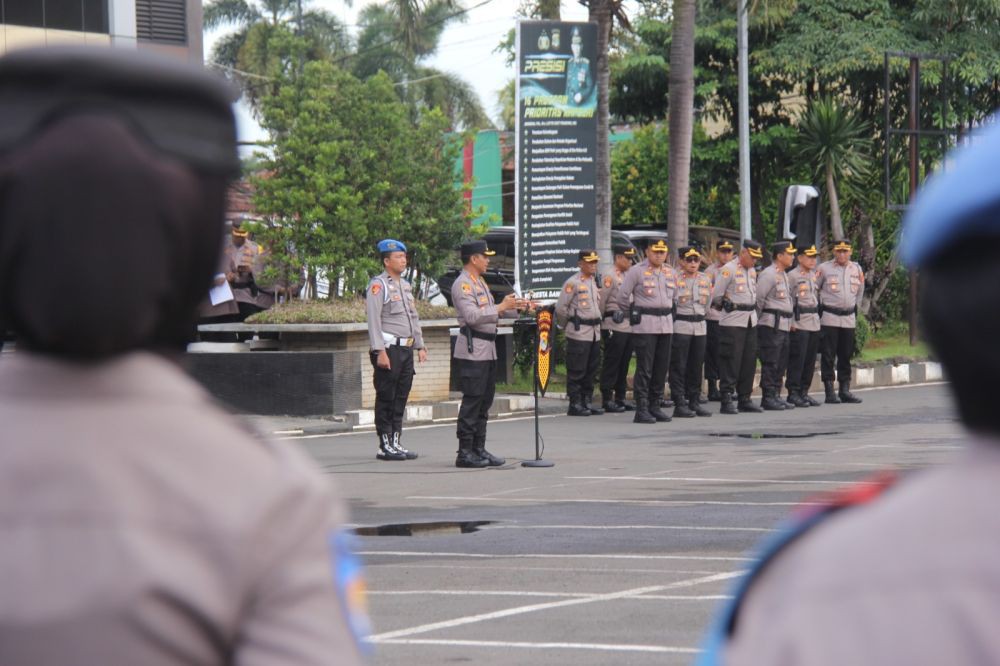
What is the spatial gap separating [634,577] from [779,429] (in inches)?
414

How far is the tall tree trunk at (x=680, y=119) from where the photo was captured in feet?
84.9

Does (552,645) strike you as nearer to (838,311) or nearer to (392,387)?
(392,387)

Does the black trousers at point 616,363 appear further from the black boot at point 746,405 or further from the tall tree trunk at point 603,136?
the tall tree trunk at point 603,136

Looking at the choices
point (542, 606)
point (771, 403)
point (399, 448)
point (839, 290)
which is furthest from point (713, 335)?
point (542, 606)

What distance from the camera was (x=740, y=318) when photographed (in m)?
22.8

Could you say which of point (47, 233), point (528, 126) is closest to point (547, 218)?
point (528, 126)

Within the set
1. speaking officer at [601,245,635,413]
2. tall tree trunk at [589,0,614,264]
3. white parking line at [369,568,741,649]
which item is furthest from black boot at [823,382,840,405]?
white parking line at [369,568,741,649]

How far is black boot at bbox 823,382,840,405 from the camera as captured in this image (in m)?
23.6

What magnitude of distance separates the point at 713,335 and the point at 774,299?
1.05 meters

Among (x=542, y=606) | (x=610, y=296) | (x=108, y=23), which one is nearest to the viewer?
(x=542, y=606)

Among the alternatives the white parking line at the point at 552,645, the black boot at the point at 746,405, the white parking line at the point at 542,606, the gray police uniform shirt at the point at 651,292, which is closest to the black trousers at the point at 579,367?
the gray police uniform shirt at the point at 651,292

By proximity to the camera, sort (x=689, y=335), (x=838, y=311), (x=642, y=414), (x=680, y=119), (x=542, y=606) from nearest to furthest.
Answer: (x=542, y=606) < (x=642, y=414) < (x=689, y=335) < (x=838, y=311) < (x=680, y=119)

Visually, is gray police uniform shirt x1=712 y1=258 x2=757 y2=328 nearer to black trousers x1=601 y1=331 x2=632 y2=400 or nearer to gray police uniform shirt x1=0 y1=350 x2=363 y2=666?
black trousers x1=601 y1=331 x2=632 y2=400

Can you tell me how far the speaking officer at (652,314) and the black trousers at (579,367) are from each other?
66cm
